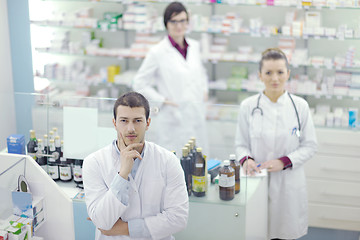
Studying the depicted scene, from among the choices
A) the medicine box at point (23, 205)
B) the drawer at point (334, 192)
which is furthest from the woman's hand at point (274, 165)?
the drawer at point (334, 192)

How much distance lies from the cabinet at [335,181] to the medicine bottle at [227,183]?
2.42m

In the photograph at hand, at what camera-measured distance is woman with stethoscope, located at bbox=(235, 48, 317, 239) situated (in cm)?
397

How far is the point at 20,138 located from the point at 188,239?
1364mm

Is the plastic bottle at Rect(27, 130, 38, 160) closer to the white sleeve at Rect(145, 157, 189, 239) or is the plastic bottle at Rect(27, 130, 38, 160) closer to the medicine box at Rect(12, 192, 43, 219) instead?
the medicine box at Rect(12, 192, 43, 219)

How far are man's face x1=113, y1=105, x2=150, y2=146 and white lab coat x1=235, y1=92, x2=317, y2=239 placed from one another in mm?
1294

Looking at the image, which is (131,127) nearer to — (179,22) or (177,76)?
(179,22)

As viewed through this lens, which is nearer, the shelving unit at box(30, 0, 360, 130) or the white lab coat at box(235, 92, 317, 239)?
the white lab coat at box(235, 92, 317, 239)

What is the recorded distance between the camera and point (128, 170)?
9.03 feet

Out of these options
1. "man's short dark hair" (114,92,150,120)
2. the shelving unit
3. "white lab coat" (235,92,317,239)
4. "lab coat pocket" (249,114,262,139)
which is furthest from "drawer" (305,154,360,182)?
"man's short dark hair" (114,92,150,120)

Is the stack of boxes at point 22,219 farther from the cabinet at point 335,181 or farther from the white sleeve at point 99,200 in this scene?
the cabinet at point 335,181

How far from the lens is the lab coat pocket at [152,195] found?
2844mm

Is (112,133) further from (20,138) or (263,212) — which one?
(263,212)

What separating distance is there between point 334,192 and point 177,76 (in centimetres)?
199

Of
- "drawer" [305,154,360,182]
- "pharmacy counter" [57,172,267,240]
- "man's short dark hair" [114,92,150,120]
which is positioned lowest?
"drawer" [305,154,360,182]
